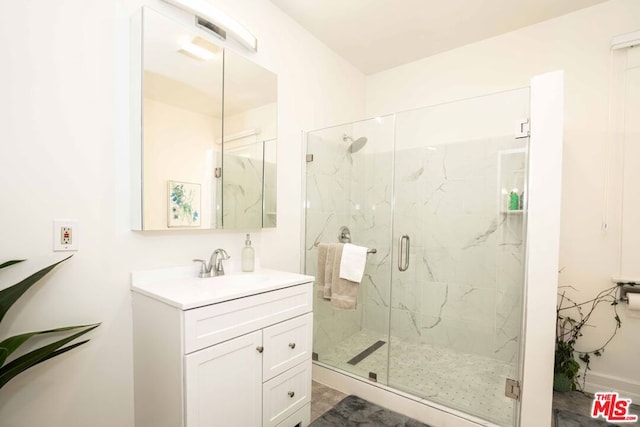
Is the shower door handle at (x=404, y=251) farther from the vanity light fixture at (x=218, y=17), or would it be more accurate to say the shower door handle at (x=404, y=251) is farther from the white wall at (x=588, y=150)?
the vanity light fixture at (x=218, y=17)

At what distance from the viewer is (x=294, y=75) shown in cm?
222

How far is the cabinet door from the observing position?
43.8 inches

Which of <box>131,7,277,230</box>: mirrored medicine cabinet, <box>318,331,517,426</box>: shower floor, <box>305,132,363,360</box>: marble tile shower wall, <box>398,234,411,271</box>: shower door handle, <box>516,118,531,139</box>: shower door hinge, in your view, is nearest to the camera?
<box>131,7,277,230</box>: mirrored medicine cabinet

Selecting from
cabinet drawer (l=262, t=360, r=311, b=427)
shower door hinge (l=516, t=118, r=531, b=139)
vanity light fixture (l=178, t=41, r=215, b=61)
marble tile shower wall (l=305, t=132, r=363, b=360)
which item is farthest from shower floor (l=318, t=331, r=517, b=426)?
vanity light fixture (l=178, t=41, r=215, b=61)

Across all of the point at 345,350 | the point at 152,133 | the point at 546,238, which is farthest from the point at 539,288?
the point at 152,133

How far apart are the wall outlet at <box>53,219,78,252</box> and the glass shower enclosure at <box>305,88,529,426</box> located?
1.37 meters

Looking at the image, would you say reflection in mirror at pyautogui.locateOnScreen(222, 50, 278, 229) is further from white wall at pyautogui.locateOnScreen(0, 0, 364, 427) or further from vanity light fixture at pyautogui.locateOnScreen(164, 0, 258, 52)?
white wall at pyautogui.locateOnScreen(0, 0, 364, 427)

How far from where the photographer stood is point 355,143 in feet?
7.91

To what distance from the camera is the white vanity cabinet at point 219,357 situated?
1114 mm

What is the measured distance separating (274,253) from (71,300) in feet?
3.66

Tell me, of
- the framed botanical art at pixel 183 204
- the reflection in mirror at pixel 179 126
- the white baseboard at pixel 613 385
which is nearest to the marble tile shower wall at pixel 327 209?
the reflection in mirror at pixel 179 126

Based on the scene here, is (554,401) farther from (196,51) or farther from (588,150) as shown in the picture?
(196,51)

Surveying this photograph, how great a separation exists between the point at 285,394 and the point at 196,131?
1404 millimetres

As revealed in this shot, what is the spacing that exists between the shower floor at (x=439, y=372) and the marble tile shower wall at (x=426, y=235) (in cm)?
7
